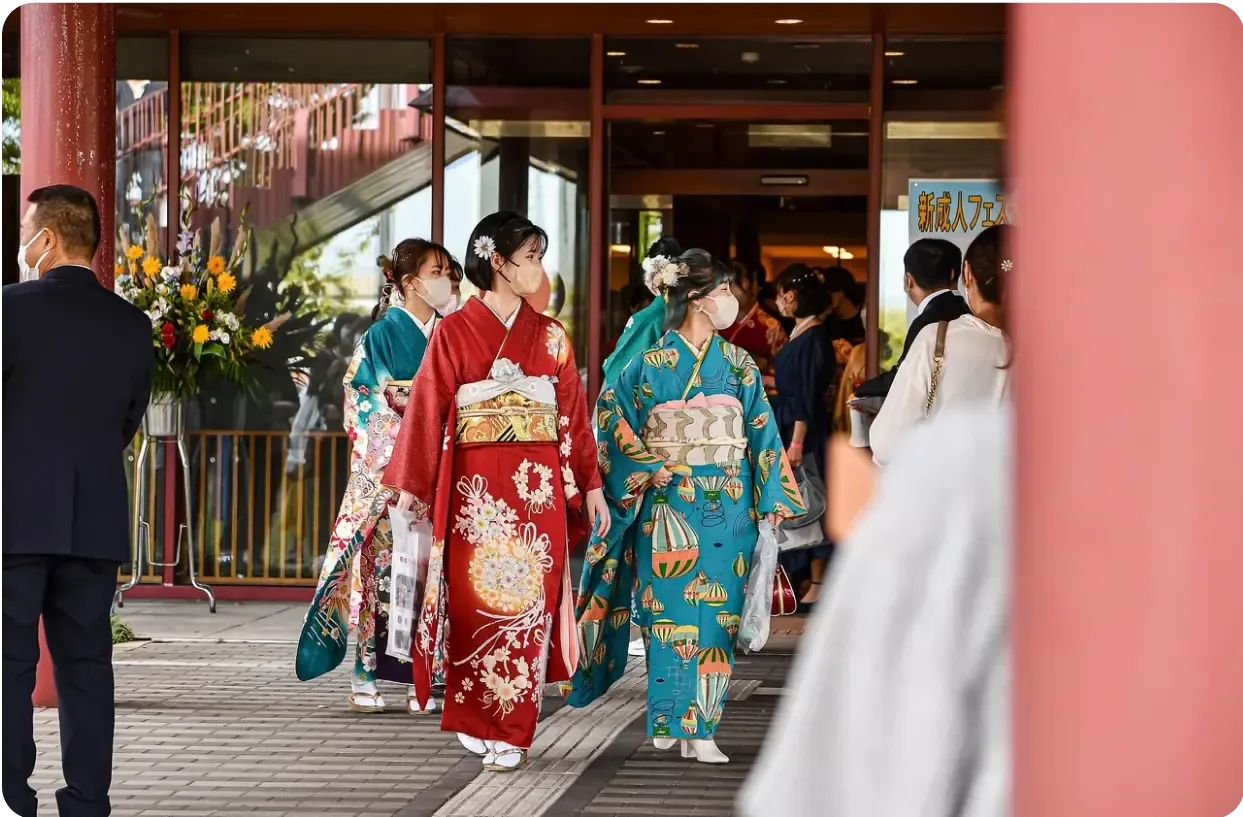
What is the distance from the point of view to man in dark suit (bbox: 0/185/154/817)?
4293mm

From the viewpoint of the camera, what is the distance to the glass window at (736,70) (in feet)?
30.6

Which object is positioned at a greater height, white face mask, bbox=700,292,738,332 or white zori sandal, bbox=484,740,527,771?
white face mask, bbox=700,292,738,332

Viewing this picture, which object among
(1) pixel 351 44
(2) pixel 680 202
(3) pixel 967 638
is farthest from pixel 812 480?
(3) pixel 967 638

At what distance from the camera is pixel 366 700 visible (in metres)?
6.57

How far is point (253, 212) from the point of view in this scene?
31.4 ft

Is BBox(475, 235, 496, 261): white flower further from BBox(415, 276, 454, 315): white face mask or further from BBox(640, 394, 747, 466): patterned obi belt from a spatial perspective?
BBox(415, 276, 454, 315): white face mask

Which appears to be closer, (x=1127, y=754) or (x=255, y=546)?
(x=1127, y=754)

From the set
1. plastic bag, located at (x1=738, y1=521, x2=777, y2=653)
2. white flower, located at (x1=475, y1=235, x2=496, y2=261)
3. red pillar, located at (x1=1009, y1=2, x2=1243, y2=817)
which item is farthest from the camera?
plastic bag, located at (x1=738, y1=521, x2=777, y2=653)

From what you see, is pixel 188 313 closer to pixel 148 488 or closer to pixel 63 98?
pixel 148 488

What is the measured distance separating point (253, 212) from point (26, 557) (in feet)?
18.1

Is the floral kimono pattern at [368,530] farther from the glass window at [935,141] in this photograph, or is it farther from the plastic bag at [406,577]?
the glass window at [935,141]

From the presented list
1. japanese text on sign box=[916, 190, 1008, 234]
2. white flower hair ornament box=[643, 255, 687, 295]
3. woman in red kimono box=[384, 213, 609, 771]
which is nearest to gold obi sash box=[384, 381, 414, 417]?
woman in red kimono box=[384, 213, 609, 771]

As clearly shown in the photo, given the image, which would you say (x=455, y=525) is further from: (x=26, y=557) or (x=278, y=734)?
(x=26, y=557)

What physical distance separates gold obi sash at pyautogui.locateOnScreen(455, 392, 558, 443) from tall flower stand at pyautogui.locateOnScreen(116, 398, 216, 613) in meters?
3.59
